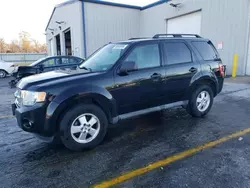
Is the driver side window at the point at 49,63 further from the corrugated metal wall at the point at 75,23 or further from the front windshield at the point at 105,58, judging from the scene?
the front windshield at the point at 105,58

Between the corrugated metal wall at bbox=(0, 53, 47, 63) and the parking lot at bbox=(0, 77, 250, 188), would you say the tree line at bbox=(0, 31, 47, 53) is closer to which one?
the corrugated metal wall at bbox=(0, 53, 47, 63)

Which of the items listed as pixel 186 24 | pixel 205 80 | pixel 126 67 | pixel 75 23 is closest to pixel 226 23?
pixel 186 24

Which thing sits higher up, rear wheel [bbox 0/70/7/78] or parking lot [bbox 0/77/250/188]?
rear wheel [bbox 0/70/7/78]

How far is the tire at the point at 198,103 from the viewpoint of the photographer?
15.2ft

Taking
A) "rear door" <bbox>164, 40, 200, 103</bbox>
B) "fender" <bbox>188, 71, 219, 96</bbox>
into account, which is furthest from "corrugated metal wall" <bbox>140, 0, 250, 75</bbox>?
"rear door" <bbox>164, 40, 200, 103</bbox>

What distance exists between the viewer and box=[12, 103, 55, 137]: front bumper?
9.77ft

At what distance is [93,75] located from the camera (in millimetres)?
3369

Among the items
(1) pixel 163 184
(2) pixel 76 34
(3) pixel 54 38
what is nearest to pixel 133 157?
(1) pixel 163 184

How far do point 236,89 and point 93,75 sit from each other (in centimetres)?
710

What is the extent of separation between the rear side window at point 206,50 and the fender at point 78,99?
8.42 feet

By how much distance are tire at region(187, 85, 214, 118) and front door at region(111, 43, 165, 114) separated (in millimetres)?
1000

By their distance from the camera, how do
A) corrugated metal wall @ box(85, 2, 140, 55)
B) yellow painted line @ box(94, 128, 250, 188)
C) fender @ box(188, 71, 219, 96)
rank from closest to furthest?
yellow painted line @ box(94, 128, 250, 188) < fender @ box(188, 71, 219, 96) < corrugated metal wall @ box(85, 2, 140, 55)

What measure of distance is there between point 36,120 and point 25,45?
7064 cm

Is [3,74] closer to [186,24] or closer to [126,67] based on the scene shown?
[186,24]
